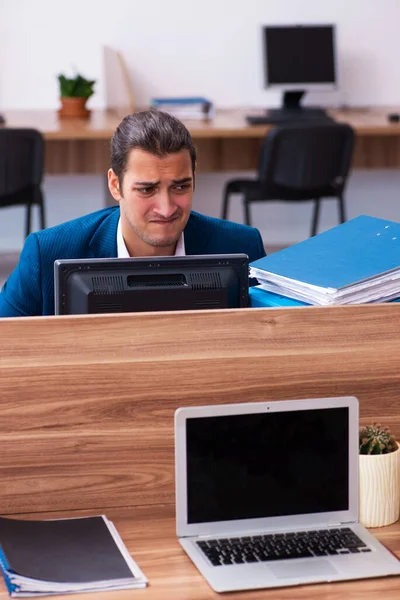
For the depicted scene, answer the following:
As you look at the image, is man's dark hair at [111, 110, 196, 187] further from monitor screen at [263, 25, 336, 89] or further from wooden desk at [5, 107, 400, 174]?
monitor screen at [263, 25, 336, 89]

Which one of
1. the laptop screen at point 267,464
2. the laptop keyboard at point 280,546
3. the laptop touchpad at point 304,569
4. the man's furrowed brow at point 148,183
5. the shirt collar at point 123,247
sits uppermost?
the man's furrowed brow at point 148,183

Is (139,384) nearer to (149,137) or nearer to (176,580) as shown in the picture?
(176,580)

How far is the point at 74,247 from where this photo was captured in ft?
7.08

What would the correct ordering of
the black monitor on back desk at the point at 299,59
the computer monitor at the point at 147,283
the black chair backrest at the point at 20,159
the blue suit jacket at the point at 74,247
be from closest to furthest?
1. the computer monitor at the point at 147,283
2. the blue suit jacket at the point at 74,247
3. the black chair backrest at the point at 20,159
4. the black monitor on back desk at the point at 299,59

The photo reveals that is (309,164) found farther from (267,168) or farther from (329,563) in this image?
(329,563)

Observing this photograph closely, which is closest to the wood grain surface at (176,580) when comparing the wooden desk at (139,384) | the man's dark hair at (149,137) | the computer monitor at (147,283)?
the wooden desk at (139,384)

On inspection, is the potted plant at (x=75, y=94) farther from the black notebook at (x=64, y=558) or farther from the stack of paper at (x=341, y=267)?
the black notebook at (x=64, y=558)

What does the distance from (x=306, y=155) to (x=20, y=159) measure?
1421 mm

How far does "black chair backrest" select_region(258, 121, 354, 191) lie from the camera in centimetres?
511

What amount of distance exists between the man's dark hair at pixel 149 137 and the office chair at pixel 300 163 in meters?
2.97

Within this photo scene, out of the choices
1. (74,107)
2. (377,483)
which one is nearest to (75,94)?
(74,107)

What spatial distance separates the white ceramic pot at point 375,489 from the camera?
155 cm

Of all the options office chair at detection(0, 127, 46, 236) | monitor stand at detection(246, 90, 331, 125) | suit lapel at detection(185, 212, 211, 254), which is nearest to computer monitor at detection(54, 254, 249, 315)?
suit lapel at detection(185, 212, 211, 254)

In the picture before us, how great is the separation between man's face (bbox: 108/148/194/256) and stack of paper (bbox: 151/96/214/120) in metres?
3.54
